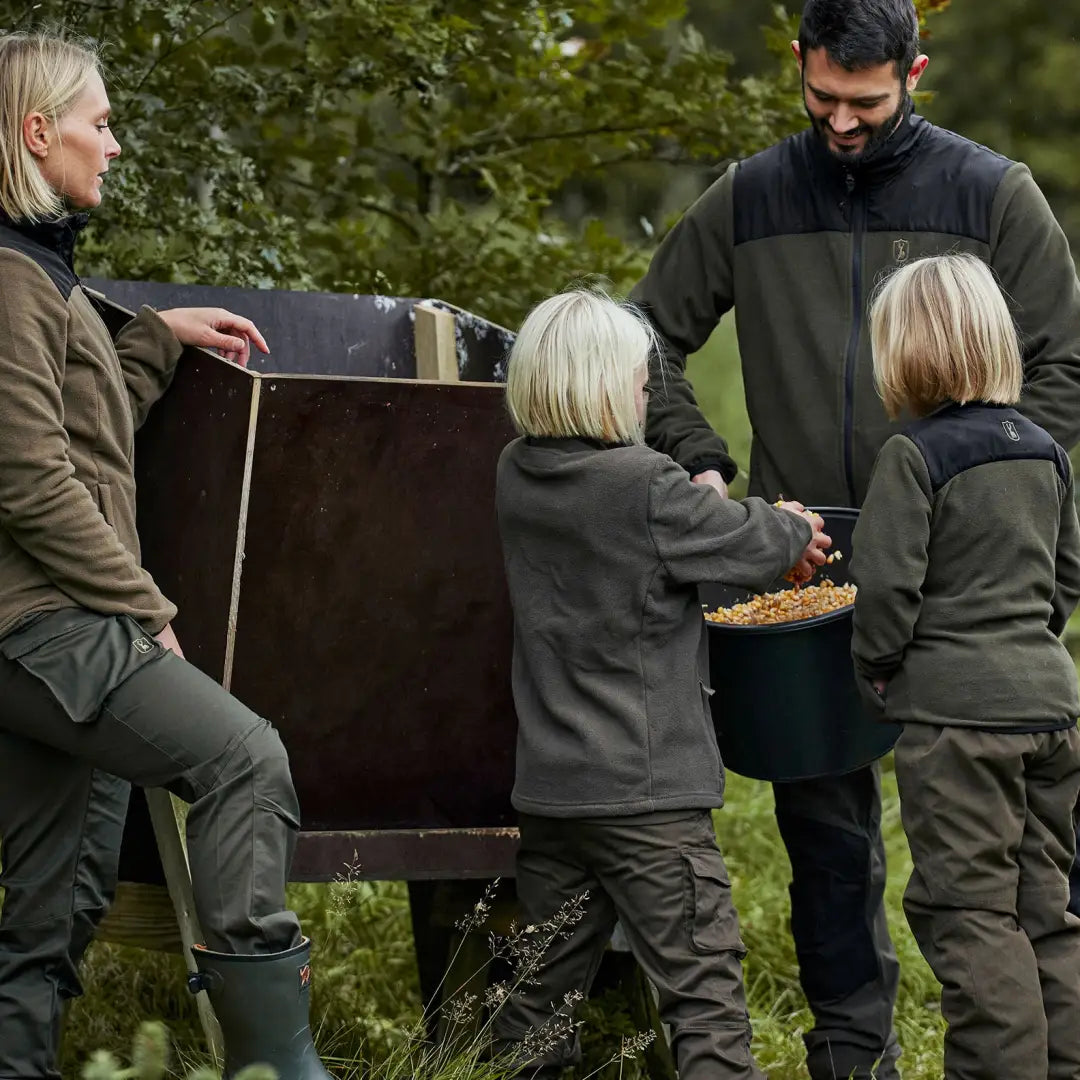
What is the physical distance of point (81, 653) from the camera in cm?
267

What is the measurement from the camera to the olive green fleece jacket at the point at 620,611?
2939 mm

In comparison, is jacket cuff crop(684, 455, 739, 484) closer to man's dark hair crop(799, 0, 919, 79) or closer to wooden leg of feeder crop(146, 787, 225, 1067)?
man's dark hair crop(799, 0, 919, 79)

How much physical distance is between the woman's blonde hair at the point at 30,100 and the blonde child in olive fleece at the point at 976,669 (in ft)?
4.71

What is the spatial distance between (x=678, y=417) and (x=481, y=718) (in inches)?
31.0

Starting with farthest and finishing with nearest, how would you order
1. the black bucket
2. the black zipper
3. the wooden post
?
the wooden post
the black zipper
the black bucket

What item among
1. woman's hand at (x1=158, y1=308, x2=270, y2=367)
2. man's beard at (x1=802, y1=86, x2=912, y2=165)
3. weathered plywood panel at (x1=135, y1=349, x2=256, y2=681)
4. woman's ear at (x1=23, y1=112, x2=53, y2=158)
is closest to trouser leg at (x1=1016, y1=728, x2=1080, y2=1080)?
man's beard at (x1=802, y1=86, x2=912, y2=165)

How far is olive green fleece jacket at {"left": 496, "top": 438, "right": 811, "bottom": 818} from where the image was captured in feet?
9.64

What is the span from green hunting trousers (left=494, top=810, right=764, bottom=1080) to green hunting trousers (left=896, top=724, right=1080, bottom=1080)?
351mm

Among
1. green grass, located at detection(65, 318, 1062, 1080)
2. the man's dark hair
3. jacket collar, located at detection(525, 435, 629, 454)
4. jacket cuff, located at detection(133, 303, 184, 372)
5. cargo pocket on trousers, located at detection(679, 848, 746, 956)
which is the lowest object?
green grass, located at detection(65, 318, 1062, 1080)

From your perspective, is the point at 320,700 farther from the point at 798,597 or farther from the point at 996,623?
the point at 996,623

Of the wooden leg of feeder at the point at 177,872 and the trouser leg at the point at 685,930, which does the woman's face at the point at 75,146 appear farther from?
the trouser leg at the point at 685,930

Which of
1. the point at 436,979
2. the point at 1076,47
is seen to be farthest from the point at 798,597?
the point at 1076,47

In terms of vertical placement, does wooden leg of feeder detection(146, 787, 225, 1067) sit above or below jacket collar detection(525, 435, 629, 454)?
below

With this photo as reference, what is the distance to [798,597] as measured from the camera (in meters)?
3.31
